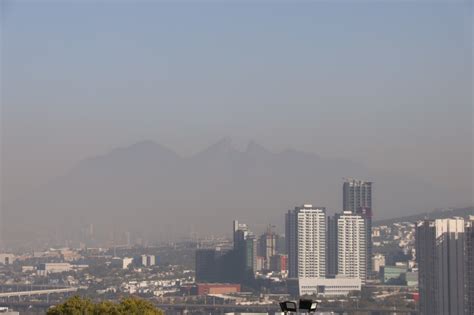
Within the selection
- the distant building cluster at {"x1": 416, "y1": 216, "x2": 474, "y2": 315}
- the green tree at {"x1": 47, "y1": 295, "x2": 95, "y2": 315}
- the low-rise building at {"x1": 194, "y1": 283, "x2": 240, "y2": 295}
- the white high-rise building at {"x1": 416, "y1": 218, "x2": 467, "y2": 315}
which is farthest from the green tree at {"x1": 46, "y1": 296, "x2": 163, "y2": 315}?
the low-rise building at {"x1": 194, "y1": 283, "x2": 240, "y2": 295}

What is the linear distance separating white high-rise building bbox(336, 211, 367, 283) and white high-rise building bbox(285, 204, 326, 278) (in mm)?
519

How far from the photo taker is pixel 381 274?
1753 inches

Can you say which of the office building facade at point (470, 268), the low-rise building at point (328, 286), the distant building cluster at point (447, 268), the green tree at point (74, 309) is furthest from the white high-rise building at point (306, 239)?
the green tree at point (74, 309)

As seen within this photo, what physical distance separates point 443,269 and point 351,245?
15.2m

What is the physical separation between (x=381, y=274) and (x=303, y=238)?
2854 mm

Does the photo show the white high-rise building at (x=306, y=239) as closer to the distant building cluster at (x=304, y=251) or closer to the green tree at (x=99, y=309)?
the distant building cluster at (x=304, y=251)

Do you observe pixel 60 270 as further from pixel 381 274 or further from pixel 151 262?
pixel 381 274

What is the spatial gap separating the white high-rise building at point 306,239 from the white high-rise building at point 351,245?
52 cm

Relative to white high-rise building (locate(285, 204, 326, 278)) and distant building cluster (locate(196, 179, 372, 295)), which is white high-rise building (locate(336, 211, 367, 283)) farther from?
white high-rise building (locate(285, 204, 326, 278))

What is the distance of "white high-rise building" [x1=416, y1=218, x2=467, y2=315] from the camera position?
96.7 feet

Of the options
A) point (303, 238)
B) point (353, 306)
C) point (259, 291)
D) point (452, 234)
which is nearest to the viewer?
point (452, 234)

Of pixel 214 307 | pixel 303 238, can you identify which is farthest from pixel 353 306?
pixel 303 238

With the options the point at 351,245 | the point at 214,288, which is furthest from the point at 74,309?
the point at 351,245

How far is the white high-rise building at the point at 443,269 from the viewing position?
29469 mm
